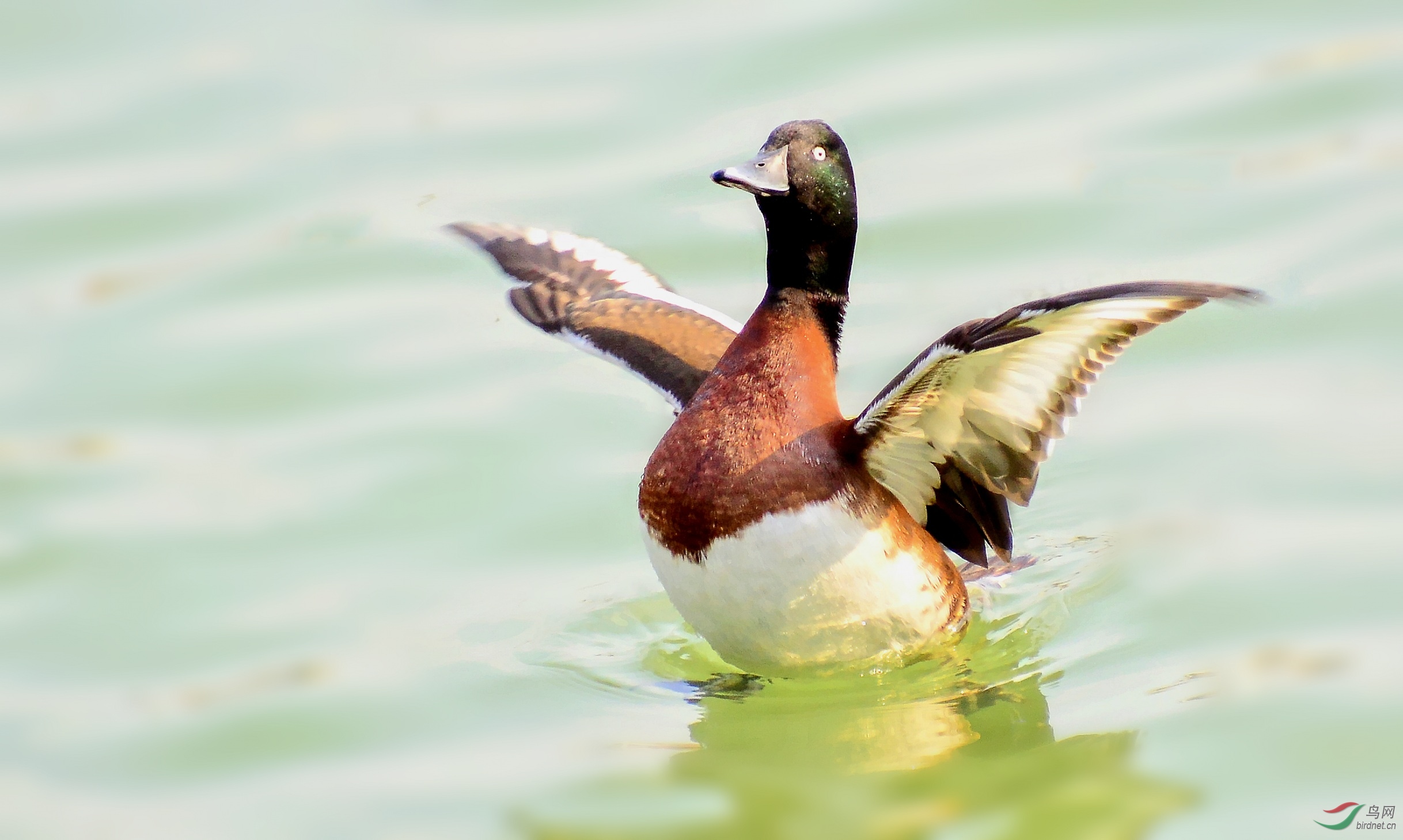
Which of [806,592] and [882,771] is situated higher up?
[806,592]

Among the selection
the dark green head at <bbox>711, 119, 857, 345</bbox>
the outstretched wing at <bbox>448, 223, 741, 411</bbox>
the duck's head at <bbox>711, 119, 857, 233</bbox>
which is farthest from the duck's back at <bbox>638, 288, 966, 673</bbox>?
the outstretched wing at <bbox>448, 223, 741, 411</bbox>

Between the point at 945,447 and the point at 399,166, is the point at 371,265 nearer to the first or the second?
the point at 399,166

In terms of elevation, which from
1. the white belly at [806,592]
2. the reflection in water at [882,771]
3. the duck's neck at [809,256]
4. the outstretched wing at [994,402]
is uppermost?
the duck's neck at [809,256]

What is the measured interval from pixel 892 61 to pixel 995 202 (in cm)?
156

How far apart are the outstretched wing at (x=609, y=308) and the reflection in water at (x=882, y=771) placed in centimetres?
126

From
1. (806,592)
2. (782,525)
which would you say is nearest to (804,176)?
(782,525)

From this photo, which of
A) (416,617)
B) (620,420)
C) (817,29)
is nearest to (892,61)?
(817,29)

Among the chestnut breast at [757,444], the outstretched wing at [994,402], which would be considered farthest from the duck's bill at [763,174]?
the outstretched wing at [994,402]

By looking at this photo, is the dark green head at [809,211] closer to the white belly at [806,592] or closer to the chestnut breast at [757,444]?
the chestnut breast at [757,444]

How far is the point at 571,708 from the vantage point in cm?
596

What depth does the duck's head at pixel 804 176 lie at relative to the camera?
5734 mm

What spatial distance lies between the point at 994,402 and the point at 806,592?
0.78 meters

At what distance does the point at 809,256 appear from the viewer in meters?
5.89

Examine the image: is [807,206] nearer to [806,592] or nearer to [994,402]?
[994,402]
